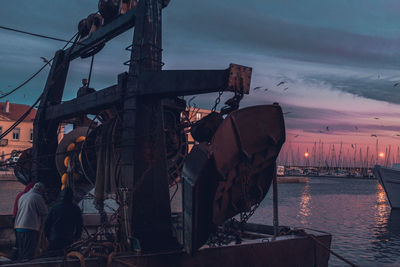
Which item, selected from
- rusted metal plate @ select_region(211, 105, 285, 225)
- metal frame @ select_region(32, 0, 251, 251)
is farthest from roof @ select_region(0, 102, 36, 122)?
rusted metal plate @ select_region(211, 105, 285, 225)

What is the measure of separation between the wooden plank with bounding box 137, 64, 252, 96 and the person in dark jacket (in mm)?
2727

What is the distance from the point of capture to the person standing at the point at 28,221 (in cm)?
844

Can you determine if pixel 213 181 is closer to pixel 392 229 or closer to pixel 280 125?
pixel 280 125

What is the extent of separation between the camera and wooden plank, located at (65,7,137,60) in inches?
393

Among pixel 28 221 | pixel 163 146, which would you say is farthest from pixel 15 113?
pixel 163 146

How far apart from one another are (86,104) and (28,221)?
3.53m

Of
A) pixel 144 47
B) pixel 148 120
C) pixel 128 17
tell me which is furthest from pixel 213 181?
pixel 128 17

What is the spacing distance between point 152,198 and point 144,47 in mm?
3382

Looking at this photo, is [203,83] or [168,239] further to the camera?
[168,239]

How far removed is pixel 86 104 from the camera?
1074cm

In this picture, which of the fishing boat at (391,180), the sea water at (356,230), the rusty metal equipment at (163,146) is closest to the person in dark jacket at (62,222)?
the rusty metal equipment at (163,146)

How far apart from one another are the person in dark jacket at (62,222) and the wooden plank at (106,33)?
4460 millimetres

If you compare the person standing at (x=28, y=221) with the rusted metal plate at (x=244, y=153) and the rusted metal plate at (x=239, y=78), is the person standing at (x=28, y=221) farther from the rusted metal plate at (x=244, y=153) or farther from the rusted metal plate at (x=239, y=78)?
the rusted metal plate at (x=239, y=78)

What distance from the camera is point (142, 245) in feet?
28.4
